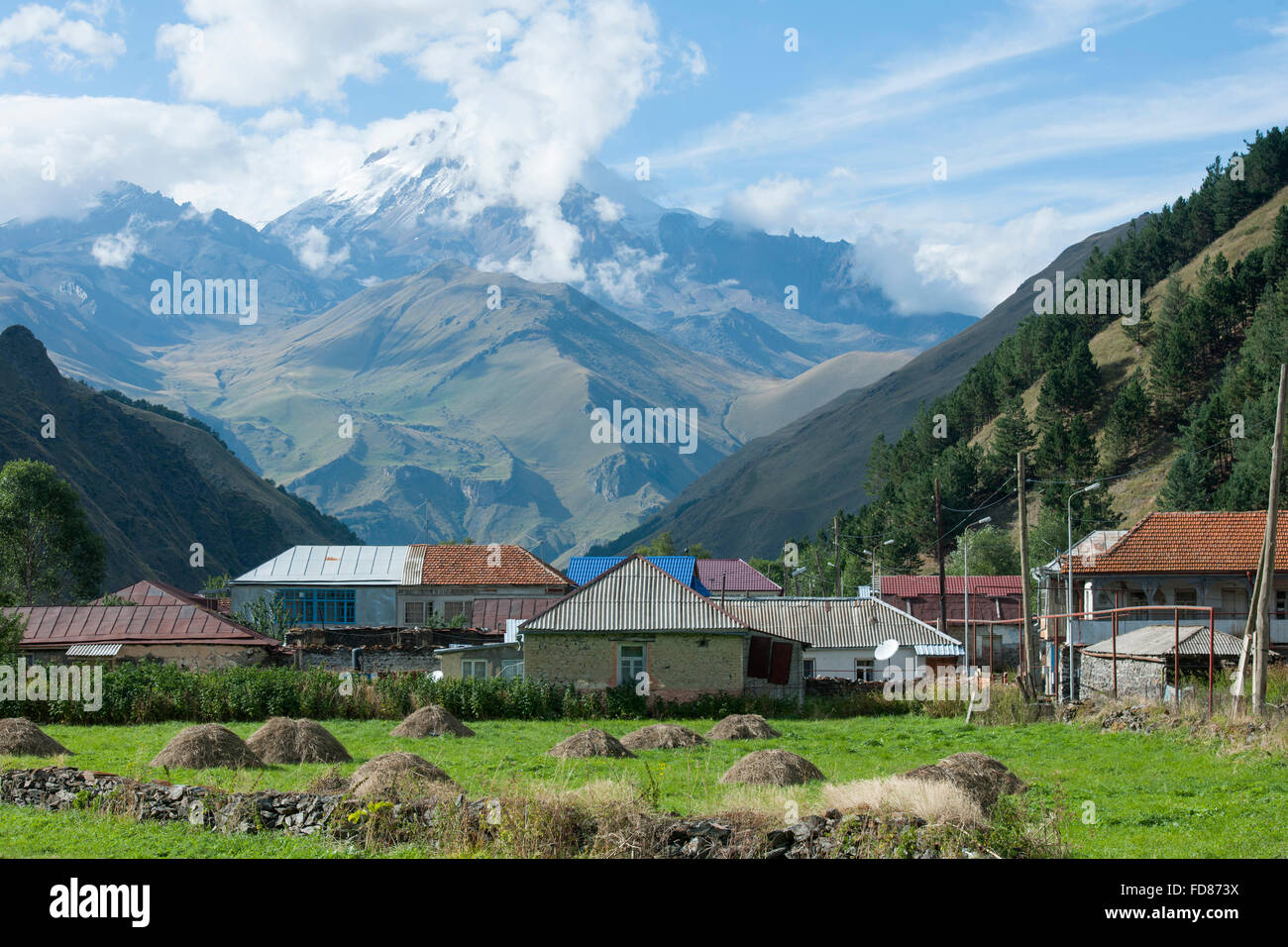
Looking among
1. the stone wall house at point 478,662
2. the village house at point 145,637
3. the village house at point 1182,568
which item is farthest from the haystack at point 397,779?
the village house at point 1182,568

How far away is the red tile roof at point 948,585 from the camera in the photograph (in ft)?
257

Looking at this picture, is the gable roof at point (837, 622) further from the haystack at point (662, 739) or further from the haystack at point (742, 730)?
the haystack at point (662, 739)

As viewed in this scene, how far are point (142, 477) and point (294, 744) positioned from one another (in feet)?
402

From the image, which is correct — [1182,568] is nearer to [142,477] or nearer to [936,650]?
[936,650]

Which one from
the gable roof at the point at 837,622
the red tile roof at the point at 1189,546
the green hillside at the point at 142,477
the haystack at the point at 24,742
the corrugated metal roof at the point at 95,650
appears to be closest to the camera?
the haystack at the point at 24,742

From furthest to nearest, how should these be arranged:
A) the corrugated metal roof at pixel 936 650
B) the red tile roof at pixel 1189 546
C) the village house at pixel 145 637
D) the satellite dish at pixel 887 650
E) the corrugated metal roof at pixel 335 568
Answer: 1. the corrugated metal roof at pixel 335 568
2. the red tile roof at pixel 1189 546
3. the corrugated metal roof at pixel 936 650
4. the satellite dish at pixel 887 650
5. the village house at pixel 145 637

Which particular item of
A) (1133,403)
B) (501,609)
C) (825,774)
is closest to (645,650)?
Result: (825,774)

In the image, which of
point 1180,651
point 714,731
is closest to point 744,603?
point 1180,651

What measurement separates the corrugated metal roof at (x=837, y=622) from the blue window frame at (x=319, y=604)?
26733 millimetres

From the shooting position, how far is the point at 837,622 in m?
55.1

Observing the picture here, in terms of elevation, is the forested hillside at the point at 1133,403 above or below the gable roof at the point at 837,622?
above

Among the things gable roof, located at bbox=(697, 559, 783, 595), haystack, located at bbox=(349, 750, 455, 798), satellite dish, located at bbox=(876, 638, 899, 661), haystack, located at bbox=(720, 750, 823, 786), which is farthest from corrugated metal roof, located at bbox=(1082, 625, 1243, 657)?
gable roof, located at bbox=(697, 559, 783, 595)
